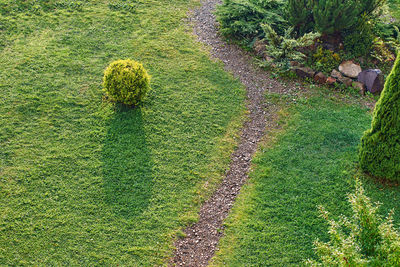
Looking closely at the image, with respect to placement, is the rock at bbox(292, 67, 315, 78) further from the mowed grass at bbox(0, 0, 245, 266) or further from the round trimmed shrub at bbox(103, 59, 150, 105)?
the round trimmed shrub at bbox(103, 59, 150, 105)

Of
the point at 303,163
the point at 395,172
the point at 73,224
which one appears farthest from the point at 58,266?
the point at 395,172

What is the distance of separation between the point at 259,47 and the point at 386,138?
6121mm

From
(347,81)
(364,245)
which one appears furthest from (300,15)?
(364,245)

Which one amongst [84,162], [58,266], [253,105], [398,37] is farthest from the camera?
[398,37]

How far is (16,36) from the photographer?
13.6 m

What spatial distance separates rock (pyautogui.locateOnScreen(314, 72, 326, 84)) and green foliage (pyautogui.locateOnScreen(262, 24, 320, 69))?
31.2 inches

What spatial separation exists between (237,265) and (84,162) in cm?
467

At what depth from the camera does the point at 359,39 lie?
13047 mm

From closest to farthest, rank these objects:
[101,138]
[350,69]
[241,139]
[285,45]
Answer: [101,138], [241,139], [285,45], [350,69]

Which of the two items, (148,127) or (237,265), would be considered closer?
(237,265)

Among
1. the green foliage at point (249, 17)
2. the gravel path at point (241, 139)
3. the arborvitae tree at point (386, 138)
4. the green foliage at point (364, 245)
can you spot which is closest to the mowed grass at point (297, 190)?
the gravel path at point (241, 139)

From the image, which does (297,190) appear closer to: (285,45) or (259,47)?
(285,45)

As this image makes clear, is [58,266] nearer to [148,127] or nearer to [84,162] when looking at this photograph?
[84,162]

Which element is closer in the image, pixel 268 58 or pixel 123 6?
pixel 268 58
